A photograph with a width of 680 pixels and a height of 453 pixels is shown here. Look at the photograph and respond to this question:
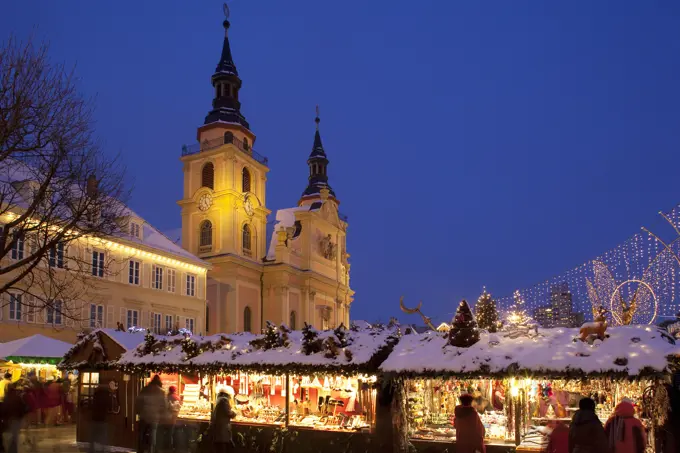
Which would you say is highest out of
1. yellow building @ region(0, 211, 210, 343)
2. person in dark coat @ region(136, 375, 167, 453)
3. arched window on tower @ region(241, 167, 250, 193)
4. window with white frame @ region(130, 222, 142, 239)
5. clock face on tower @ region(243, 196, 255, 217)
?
arched window on tower @ region(241, 167, 250, 193)

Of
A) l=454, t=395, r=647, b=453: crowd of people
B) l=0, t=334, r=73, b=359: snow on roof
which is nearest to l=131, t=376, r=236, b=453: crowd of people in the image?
l=454, t=395, r=647, b=453: crowd of people

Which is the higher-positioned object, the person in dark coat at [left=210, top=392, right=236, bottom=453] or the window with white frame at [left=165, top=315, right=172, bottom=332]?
the window with white frame at [left=165, top=315, right=172, bottom=332]

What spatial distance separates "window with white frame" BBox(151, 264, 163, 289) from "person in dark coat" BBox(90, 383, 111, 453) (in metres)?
25.6

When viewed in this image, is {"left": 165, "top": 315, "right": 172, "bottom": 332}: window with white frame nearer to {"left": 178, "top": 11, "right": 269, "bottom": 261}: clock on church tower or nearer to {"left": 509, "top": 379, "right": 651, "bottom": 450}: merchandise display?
{"left": 178, "top": 11, "right": 269, "bottom": 261}: clock on church tower

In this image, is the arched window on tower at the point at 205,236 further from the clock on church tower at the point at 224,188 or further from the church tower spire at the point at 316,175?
the church tower spire at the point at 316,175

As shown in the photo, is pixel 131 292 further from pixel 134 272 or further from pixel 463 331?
pixel 463 331

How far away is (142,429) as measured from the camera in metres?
13.9

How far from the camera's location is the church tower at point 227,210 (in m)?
49.7

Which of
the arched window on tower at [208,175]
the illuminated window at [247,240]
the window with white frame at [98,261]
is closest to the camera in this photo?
the window with white frame at [98,261]

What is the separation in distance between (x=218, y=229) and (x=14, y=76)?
1481 inches

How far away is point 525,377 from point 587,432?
4.05 meters

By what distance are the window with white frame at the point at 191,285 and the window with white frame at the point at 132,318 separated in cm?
462

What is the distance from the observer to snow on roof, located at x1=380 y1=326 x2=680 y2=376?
11.6 metres

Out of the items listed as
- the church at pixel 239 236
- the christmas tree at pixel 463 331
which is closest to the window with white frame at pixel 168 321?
the church at pixel 239 236
